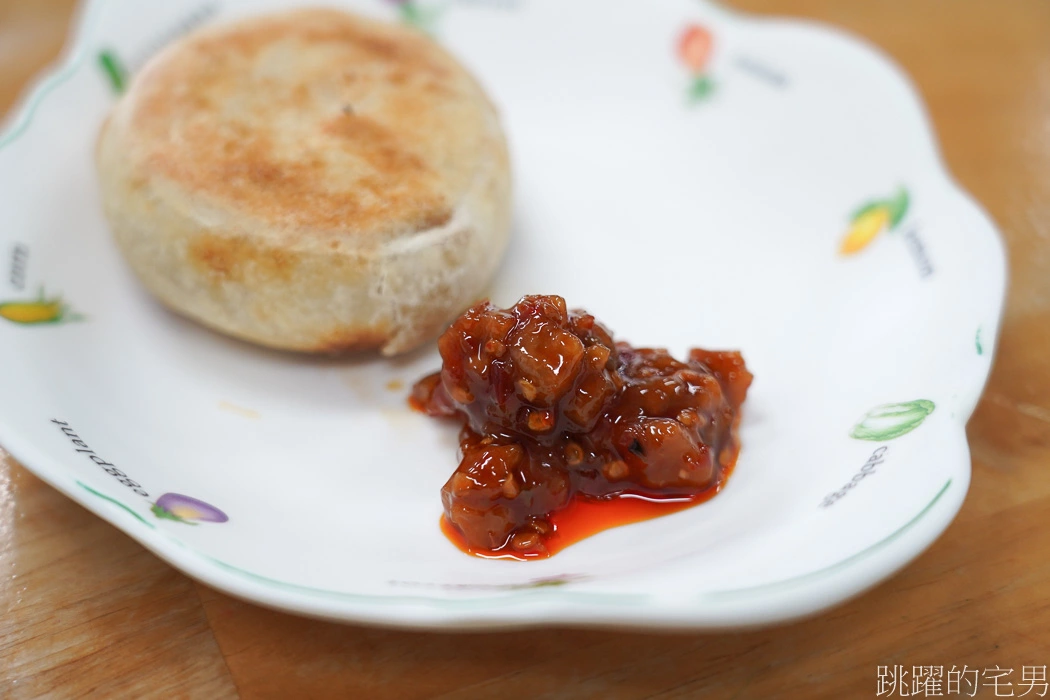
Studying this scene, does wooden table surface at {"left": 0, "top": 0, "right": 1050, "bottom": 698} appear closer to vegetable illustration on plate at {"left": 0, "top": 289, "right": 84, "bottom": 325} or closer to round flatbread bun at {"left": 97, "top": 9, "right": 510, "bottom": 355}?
vegetable illustration on plate at {"left": 0, "top": 289, "right": 84, "bottom": 325}

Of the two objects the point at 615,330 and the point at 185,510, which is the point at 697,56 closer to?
the point at 615,330

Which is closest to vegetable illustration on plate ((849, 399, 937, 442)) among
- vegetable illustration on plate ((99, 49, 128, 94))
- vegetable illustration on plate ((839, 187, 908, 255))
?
vegetable illustration on plate ((839, 187, 908, 255))

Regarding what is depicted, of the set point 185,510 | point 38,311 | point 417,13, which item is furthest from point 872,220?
point 38,311

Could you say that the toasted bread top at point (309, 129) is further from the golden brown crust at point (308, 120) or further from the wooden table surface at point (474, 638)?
the wooden table surface at point (474, 638)

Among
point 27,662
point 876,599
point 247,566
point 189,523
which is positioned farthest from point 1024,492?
point 27,662

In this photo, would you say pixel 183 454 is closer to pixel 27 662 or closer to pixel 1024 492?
pixel 27 662

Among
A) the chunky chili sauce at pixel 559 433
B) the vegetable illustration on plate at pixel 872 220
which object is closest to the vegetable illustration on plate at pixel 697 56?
the vegetable illustration on plate at pixel 872 220

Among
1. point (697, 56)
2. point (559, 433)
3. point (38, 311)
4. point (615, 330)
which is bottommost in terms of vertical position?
point (615, 330)

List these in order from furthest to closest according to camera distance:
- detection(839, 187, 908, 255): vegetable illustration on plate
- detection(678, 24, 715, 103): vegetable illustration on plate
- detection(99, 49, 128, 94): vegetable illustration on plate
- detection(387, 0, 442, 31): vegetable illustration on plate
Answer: detection(387, 0, 442, 31): vegetable illustration on plate < detection(678, 24, 715, 103): vegetable illustration on plate < detection(99, 49, 128, 94): vegetable illustration on plate < detection(839, 187, 908, 255): vegetable illustration on plate
